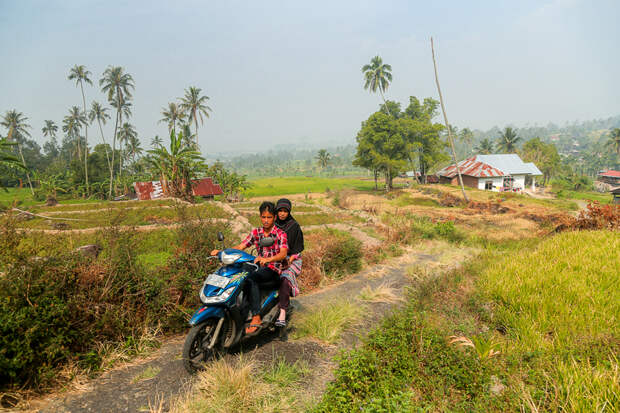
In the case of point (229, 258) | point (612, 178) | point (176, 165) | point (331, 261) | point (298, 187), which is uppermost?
point (176, 165)

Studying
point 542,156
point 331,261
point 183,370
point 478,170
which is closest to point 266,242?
point 183,370

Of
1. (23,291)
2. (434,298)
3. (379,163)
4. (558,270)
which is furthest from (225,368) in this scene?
(379,163)

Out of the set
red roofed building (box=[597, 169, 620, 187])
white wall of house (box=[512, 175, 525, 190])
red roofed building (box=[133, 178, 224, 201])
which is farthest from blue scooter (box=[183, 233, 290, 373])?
red roofed building (box=[597, 169, 620, 187])

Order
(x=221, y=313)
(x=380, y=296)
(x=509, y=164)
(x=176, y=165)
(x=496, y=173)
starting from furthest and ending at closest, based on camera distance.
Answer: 1. (x=509, y=164)
2. (x=496, y=173)
3. (x=176, y=165)
4. (x=380, y=296)
5. (x=221, y=313)

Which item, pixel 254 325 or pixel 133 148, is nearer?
pixel 254 325

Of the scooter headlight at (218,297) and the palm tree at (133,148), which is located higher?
the palm tree at (133,148)

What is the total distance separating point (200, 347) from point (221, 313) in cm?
55

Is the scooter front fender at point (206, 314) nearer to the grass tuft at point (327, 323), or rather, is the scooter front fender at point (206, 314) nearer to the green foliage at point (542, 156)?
the grass tuft at point (327, 323)

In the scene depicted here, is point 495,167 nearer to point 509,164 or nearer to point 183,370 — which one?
point 509,164

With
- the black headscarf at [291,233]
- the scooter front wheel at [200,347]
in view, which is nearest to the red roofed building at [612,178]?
the black headscarf at [291,233]

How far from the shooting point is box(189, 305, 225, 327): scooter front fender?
3.49 meters

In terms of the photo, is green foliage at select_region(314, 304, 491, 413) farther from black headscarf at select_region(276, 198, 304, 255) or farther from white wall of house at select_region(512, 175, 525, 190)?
white wall of house at select_region(512, 175, 525, 190)

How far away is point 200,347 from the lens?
3.81 m

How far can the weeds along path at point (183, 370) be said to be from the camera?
3.23 meters
